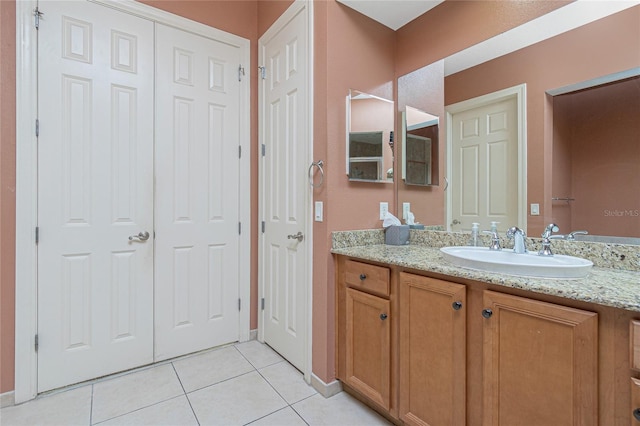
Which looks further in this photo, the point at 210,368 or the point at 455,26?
the point at 210,368

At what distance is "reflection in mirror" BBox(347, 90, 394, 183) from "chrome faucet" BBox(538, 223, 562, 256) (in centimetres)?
93

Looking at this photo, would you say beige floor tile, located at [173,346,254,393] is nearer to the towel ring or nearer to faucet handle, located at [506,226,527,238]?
the towel ring

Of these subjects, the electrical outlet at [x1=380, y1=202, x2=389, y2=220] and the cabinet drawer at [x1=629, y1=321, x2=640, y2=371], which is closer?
the cabinet drawer at [x1=629, y1=321, x2=640, y2=371]

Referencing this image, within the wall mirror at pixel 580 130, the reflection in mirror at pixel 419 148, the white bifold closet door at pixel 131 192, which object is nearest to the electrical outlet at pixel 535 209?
the wall mirror at pixel 580 130

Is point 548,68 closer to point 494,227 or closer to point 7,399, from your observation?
point 494,227

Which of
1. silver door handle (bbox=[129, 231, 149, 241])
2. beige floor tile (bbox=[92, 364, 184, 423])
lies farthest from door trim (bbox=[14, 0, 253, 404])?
silver door handle (bbox=[129, 231, 149, 241])

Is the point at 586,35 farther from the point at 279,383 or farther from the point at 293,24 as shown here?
the point at 279,383

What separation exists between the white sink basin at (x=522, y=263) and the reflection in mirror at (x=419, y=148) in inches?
25.4

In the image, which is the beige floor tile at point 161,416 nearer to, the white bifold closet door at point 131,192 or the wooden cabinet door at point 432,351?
the white bifold closet door at point 131,192

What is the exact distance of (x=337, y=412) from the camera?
1646mm

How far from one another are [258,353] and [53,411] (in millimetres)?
1173

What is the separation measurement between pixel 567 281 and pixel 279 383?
163 centimetres

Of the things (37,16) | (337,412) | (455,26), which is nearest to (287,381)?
(337,412)

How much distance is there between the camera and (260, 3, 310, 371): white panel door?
199 centimetres
